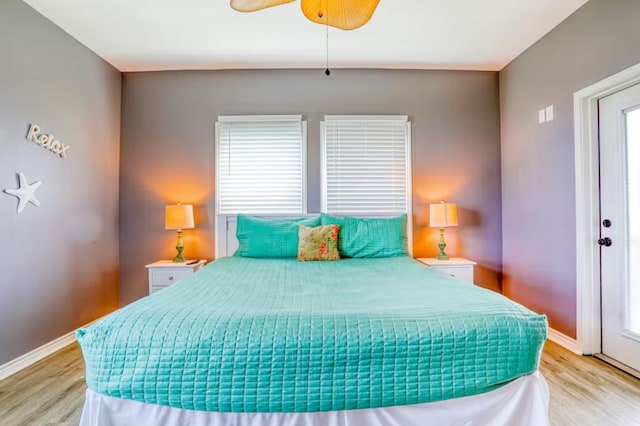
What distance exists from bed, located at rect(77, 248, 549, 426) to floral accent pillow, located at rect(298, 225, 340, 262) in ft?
4.07

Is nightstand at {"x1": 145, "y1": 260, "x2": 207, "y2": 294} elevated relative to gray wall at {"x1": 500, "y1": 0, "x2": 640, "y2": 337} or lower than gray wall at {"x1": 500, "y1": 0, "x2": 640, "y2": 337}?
lower

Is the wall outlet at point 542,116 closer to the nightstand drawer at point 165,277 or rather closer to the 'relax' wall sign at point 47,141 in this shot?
the nightstand drawer at point 165,277

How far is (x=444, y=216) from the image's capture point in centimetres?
296

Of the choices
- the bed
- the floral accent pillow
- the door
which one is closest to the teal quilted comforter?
the bed

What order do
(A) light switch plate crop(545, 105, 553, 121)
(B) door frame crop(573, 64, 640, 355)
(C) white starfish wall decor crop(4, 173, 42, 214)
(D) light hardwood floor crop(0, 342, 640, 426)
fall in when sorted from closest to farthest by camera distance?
1. (D) light hardwood floor crop(0, 342, 640, 426)
2. (C) white starfish wall decor crop(4, 173, 42, 214)
3. (B) door frame crop(573, 64, 640, 355)
4. (A) light switch plate crop(545, 105, 553, 121)

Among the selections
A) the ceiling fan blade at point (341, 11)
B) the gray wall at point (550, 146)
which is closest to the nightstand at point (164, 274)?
the ceiling fan blade at point (341, 11)

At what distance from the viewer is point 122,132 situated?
10.7 ft

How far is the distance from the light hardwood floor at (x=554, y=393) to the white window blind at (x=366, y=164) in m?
1.85

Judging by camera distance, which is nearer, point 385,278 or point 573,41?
point 385,278

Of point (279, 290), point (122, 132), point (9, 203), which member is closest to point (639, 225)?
point (279, 290)

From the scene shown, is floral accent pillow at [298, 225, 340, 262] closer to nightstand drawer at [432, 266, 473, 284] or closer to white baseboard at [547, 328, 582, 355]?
nightstand drawer at [432, 266, 473, 284]

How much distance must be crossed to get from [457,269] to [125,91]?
3952 millimetres

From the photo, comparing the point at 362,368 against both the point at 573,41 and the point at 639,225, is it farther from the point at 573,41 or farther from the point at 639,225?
the point at 573,41

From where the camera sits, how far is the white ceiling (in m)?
2.32
